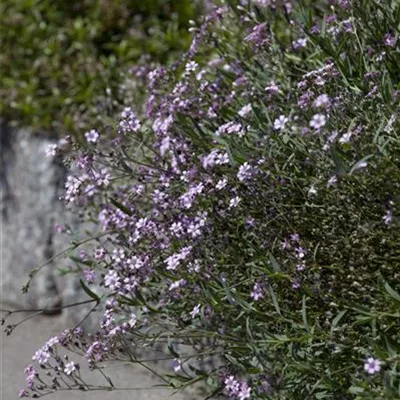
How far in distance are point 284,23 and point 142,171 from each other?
1.25 m

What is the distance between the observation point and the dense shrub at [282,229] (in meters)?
3.01

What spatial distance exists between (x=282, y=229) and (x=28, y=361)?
1.81m

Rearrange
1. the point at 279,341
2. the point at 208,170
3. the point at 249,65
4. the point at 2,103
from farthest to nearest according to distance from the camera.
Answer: the point at 2,103 → the point at 249,65 → the point at 208,170 → the point at 279,341

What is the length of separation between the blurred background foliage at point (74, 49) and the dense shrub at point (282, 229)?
5.63 feet

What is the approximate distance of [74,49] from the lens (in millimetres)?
5762

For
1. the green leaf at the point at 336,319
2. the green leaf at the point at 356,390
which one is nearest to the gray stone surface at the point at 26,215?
the green leaf at the point at 336,319

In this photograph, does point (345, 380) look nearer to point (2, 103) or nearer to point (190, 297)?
point (190, 297)

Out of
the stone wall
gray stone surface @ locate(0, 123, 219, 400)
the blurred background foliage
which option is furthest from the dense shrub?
the blurred background foliage

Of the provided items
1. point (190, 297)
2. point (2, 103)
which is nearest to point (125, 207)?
point (190, 297)

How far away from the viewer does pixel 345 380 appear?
3139 mm

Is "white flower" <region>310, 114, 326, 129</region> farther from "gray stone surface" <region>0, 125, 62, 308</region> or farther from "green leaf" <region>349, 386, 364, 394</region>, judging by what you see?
"gray stone surface" <region>0, 125, 62, 308</region>

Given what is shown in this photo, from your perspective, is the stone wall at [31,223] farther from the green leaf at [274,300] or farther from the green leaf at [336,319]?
the green leaf at [336,319]

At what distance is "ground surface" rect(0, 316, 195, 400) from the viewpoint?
4148mm

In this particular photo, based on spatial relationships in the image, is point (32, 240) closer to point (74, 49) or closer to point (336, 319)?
point (74, 49)
